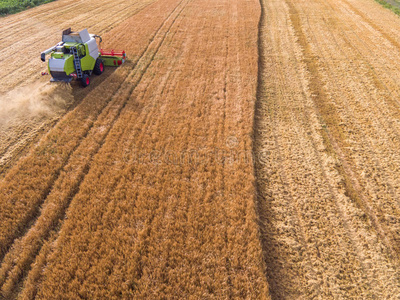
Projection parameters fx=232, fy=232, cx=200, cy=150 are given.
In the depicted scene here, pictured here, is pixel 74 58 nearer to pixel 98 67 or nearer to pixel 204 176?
pixel 98 67

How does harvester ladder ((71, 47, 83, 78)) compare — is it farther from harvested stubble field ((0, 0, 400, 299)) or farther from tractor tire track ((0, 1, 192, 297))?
tractor tire track ((0, 1, 192, 297))

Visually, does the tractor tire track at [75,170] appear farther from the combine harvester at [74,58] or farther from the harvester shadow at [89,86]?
the combine harvester at [74,58]

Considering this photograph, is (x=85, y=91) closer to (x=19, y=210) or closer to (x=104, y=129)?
(x=104, y=129)

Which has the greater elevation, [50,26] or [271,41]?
[50,26]

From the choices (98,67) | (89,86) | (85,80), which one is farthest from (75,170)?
(98,67)

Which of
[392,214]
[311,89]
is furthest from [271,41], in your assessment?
[392,214]

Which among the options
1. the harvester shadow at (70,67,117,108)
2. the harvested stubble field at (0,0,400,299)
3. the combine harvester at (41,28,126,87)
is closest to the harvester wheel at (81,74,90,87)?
the combine harvester at (41,28,126,87)
